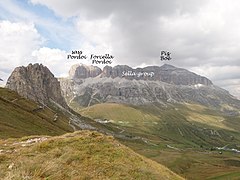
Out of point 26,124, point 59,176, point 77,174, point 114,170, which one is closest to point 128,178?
point 114,170

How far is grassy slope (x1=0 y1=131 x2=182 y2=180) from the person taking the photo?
24.0 m

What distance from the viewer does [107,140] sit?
33.3m

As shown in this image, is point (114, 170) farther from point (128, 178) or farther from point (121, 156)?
point (121, 156)

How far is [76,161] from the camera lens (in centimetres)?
2777

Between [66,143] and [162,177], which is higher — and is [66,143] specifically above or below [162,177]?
above

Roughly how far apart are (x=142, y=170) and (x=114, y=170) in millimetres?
2927

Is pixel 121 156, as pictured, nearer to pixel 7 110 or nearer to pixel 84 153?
pixel 84 153

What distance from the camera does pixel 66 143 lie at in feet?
105

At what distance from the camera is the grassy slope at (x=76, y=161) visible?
78.6 ft

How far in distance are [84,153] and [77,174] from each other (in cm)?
485

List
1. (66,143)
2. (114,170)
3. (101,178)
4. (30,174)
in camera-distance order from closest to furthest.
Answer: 1. (30,174)
2. (101,178)
3. (114,170)
4. (66,143)

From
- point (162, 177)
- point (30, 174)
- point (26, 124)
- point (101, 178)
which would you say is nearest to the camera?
point (30, 174)

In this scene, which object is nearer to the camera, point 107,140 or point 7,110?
point 107,140

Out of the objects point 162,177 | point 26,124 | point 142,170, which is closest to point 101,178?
point 142,170
